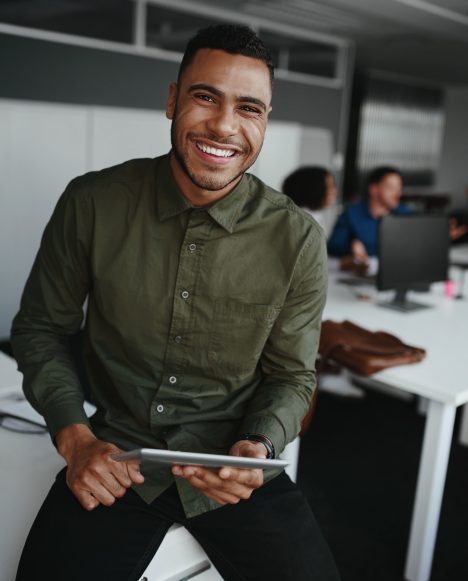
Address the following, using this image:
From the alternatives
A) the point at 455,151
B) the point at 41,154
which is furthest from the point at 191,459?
the point at 455,151

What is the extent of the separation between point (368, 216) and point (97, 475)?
359cm

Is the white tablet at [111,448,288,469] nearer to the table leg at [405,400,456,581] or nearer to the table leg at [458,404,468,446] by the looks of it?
the table leg at [405,400,456,581]

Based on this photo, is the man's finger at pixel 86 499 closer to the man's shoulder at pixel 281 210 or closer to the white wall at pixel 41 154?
the man's shoulder at pixel 281 210

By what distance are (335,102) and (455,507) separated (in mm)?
6449

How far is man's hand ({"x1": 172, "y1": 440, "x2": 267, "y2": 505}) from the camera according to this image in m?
1.25

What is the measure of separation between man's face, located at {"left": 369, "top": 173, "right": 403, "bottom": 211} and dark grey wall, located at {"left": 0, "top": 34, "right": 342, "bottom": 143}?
2583mm

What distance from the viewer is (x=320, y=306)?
1628 millimetres

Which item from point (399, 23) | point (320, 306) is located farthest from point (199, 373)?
point (399, 23)

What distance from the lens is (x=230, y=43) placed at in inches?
55.6

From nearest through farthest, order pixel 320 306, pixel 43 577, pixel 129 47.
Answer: pixel 43 577 → pixel 320 306 → pixel 129 47

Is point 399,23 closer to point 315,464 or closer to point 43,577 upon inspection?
point 315,464

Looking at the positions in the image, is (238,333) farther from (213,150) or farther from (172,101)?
(172,101)

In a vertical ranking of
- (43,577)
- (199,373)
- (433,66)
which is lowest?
(43,577)

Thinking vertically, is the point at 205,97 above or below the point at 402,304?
above
